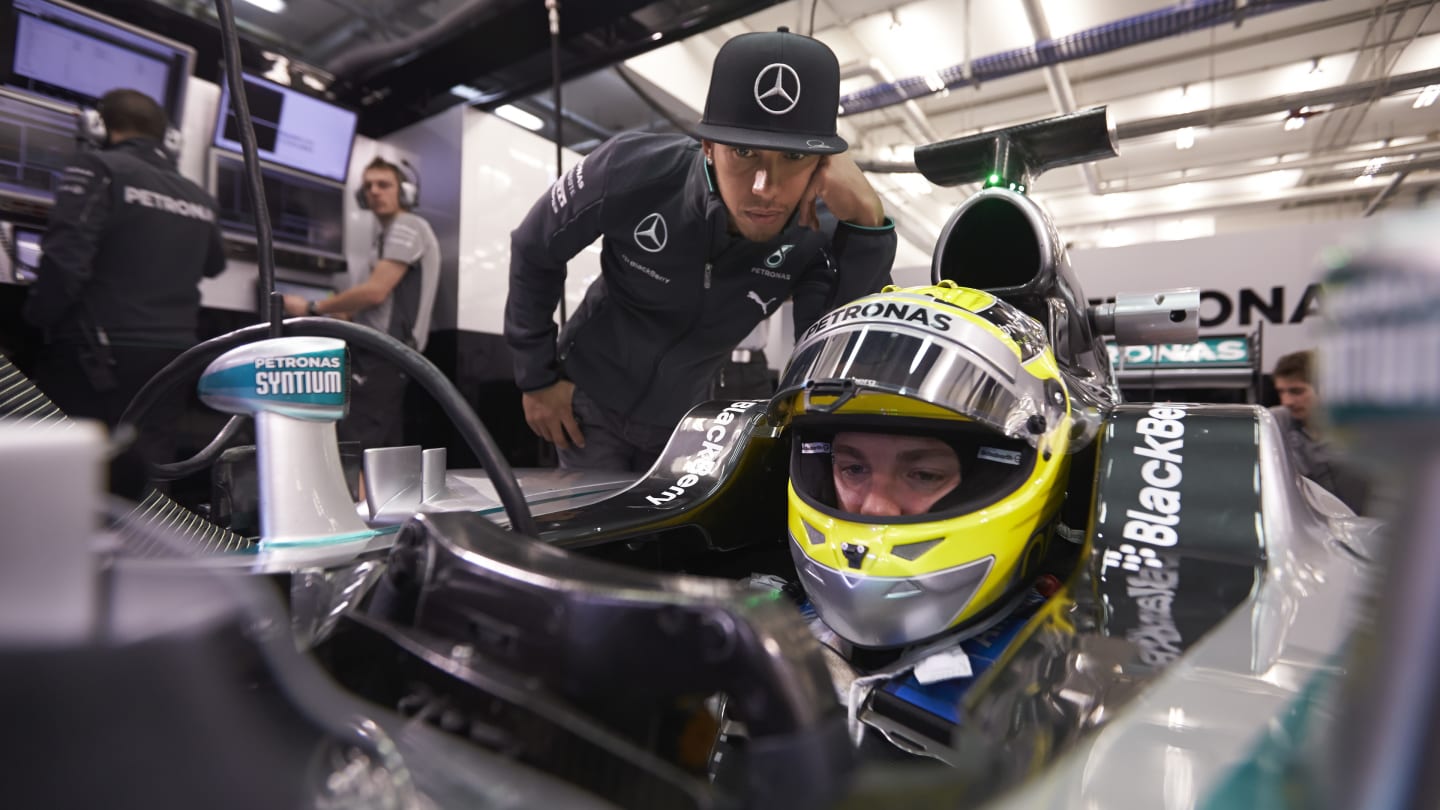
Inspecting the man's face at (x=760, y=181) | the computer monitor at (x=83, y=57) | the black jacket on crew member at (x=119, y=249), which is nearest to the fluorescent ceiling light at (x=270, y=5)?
the computer monitor at (x=83, y=57)

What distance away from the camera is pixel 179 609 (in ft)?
1.16

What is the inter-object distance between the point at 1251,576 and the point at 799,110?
94 cm

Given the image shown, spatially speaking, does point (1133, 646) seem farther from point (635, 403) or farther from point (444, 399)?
point (635, 403)

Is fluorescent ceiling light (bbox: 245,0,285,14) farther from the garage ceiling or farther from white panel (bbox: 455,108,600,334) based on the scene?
white panel (bbox: 455,108,600,334)

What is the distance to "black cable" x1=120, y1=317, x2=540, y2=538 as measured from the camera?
0.62 metres

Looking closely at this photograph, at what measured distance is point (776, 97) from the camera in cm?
121

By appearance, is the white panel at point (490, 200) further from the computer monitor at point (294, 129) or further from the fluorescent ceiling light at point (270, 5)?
the fluorescent ceiling light at point (270, 5)

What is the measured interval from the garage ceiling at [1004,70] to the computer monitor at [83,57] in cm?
31

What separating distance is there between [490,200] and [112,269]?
1.81 m

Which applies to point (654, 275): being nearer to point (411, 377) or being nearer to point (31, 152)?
point (411, 377)

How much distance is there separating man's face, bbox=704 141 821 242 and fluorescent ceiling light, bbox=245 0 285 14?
9.22ft

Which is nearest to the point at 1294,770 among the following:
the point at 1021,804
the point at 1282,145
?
the point at 1021,804

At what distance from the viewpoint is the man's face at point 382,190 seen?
3.21 metres

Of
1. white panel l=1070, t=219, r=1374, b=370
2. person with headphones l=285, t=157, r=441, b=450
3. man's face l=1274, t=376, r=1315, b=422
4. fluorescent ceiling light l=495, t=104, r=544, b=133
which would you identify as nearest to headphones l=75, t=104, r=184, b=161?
person with headphones l=285, t=157, r=441, b=450
